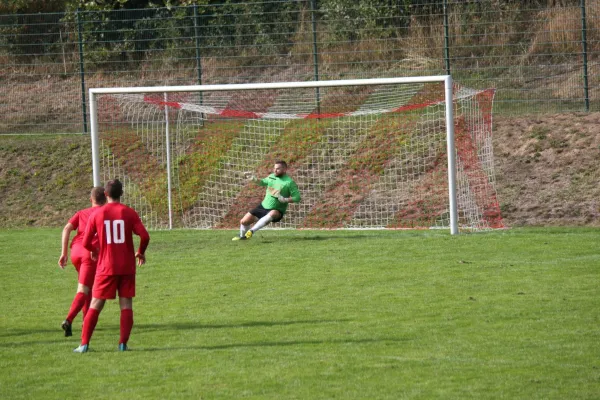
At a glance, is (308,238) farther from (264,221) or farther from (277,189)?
(277,189)

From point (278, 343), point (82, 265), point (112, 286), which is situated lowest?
point (278, 343)

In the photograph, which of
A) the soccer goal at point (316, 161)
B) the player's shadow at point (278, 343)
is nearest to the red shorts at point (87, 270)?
the player's shadow at point (278, 343)

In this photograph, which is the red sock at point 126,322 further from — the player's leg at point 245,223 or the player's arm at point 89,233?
the player's leg at point 245,223

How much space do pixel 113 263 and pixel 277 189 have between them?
7.40 meters

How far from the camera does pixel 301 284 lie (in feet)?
37.1

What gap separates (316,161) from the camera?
776 inches

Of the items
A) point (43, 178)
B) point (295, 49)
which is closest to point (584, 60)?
point (295, 49)

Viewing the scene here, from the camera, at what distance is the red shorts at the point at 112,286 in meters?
8.09

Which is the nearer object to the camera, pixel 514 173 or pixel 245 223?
pixel 245 223

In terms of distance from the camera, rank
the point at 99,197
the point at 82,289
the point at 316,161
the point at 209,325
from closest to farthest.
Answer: the point at 99,197 → the point at 82,289 → the point at 209,325 → the point at 316,161

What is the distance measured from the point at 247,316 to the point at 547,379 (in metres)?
3.60

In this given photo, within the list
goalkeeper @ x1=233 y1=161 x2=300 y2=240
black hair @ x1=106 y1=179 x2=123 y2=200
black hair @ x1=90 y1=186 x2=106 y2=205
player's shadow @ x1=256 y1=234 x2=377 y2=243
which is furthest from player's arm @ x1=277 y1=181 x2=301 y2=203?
black hair @ x1=106 y1=179 x2=123 y2=200

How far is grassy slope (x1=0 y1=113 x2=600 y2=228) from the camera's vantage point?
17203mm

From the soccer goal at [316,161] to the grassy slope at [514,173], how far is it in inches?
28.1
